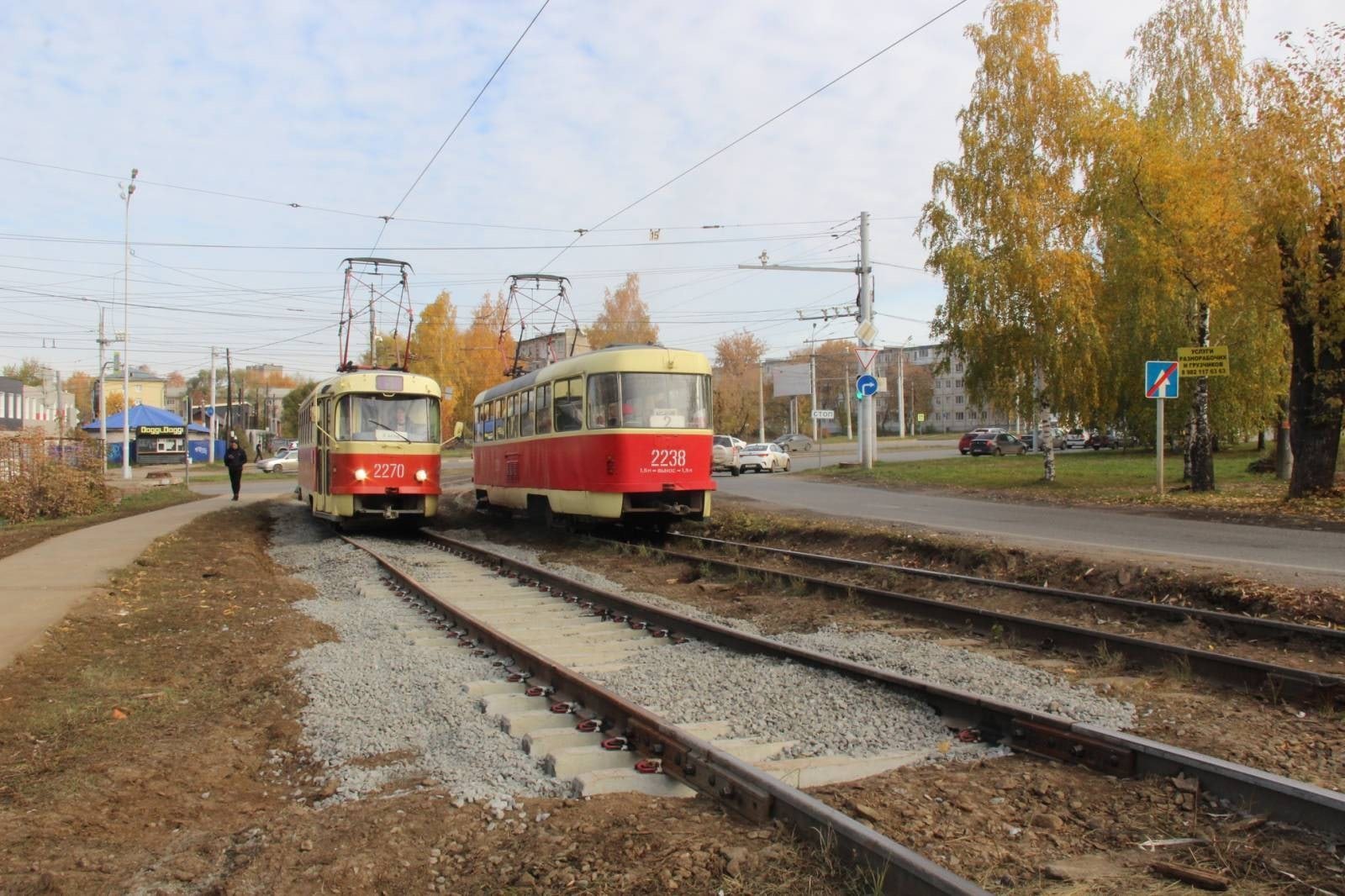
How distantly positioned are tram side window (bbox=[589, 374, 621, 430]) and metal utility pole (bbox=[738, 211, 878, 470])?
54.2 feet

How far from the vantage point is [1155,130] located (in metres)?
21.8

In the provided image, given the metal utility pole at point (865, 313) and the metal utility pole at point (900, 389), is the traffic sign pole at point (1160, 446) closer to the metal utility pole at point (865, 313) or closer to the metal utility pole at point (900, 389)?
the metal utility pole at point (865, 313)

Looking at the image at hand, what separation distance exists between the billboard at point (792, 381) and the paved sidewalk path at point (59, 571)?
44.9 m

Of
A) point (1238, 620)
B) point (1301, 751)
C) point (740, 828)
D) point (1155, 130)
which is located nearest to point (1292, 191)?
point (1155, 130)

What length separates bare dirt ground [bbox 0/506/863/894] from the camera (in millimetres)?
3557

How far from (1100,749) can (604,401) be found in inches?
414

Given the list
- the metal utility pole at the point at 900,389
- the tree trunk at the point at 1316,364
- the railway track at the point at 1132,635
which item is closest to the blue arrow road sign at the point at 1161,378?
the tree trunk at the point at 1316,364

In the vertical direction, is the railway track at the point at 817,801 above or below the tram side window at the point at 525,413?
below

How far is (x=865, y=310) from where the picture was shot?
33250mm

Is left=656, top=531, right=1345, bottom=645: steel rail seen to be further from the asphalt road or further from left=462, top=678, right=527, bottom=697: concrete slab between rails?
left=462, top=678, right=527, bottom=697: concrete slab between rails

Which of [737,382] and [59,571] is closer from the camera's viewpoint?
[59,571]

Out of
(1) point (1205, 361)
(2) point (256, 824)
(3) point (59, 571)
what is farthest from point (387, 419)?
(1) point (1205, 361)

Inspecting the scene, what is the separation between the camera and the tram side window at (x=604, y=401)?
46.9 ft

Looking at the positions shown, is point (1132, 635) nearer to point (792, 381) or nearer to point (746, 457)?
point (746, 457)
